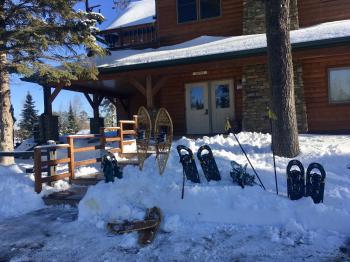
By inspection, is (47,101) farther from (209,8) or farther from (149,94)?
(209,8)

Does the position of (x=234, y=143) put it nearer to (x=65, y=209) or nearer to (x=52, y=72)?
(x=65, y=209)

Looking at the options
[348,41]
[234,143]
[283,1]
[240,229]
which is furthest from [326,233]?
[348,41]

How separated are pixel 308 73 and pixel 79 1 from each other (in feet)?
26.6

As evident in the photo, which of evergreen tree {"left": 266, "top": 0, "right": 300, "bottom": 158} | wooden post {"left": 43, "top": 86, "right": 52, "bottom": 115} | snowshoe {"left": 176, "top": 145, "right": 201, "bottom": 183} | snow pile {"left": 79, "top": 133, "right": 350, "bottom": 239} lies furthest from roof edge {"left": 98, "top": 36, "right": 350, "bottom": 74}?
snowshoe {"left": 176, "top": 145, "right": 201, "bottom": 183}

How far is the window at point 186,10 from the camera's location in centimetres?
1619

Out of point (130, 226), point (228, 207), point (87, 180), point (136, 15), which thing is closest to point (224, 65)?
point (87, 180)

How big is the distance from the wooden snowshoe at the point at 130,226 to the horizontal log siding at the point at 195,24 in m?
11.6

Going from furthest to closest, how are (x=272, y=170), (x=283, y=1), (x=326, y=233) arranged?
(x=283, y=1) < (x=272, y=170) < (x=326, y=233)

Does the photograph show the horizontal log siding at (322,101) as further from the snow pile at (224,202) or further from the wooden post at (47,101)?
the wooden post at (47,101)

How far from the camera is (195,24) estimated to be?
16.1m

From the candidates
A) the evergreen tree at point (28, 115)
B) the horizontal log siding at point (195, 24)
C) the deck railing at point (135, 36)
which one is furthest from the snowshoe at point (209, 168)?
the evergreen tree at point (28, 115)

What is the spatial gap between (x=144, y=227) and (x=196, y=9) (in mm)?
12648

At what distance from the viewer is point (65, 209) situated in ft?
23.3

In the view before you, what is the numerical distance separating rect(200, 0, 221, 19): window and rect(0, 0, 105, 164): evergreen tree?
20.3 ft
